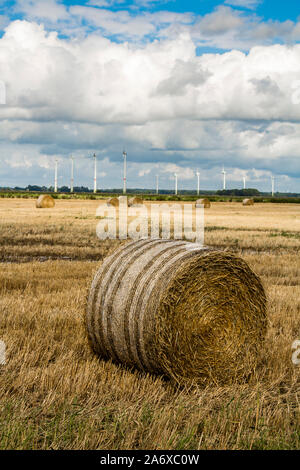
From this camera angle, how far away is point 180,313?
658cm

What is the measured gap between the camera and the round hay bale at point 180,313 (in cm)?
643

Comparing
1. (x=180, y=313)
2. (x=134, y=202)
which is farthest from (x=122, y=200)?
(x=180, y=313)

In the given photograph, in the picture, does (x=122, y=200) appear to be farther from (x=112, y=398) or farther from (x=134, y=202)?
(x=112, y=398)

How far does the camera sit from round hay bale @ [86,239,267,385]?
21.1ft

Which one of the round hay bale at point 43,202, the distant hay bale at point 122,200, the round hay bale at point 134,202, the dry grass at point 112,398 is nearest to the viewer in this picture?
the dry grass at point 112,398

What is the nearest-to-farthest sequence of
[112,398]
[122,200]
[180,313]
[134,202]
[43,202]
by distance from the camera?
1. [112,398]
2. [180,313]
3. [43,202]
4. [134,202]
5. [122,200]

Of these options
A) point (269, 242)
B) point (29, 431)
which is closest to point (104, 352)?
point (29, 431)

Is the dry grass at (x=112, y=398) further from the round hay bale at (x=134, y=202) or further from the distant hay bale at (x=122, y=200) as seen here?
the distant hay bale at (x=122, y=200)

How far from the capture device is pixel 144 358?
21.2 feet

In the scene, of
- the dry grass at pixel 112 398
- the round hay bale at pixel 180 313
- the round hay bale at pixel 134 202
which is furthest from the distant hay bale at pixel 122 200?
the round hay bale at pixel 180 313

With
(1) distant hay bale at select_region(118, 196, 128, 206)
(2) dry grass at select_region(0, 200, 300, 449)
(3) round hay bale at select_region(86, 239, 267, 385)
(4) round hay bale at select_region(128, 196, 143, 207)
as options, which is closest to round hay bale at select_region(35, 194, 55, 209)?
(1) distant hay bale at select_region(118, 196, 128, 206)

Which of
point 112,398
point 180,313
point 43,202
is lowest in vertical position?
point 112,398

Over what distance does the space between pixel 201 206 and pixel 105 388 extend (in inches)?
2114
